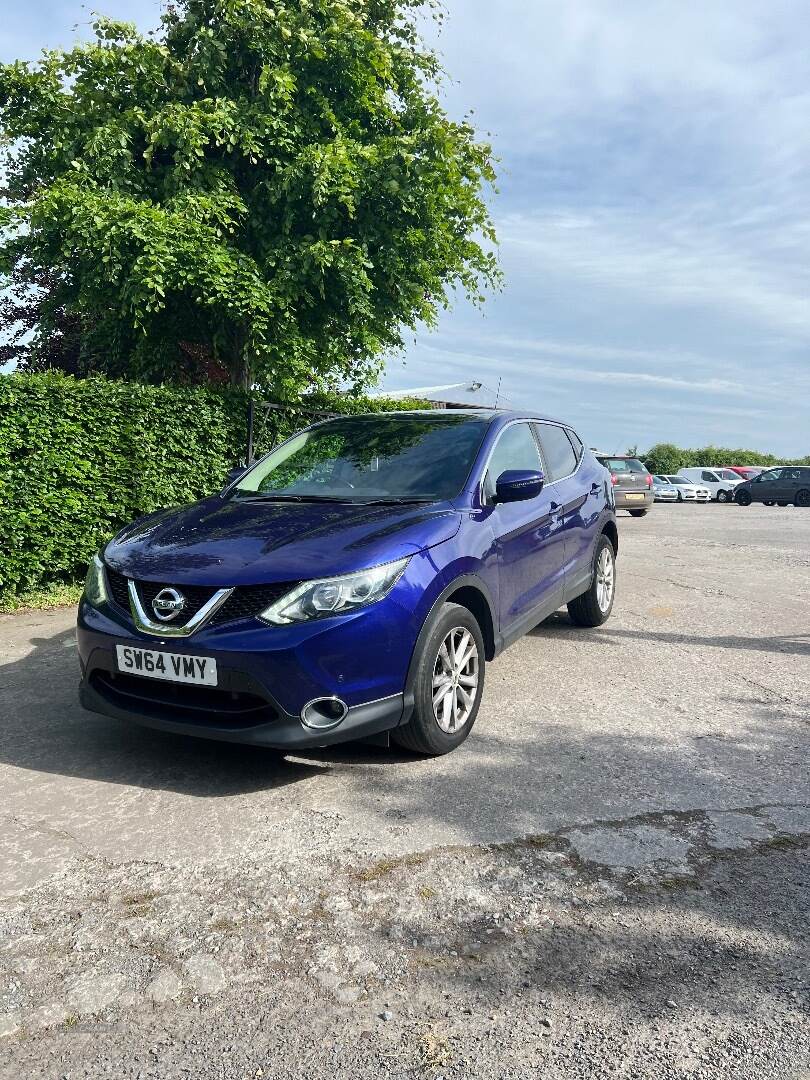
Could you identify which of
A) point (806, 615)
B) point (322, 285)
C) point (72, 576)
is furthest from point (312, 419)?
point (806, 615)

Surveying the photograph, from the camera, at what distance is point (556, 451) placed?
6031 millimetres

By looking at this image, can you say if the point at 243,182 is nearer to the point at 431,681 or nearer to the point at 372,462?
the point at 372,462

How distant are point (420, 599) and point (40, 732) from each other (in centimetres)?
221

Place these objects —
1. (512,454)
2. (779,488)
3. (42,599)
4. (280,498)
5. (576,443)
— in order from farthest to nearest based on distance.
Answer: (779,488), (42,599), (576,443), (512,454), (280,498)

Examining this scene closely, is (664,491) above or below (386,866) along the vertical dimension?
above

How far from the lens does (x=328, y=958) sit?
7.84 feet

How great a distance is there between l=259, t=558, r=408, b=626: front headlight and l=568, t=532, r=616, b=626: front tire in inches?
132

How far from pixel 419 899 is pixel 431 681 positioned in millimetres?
1148

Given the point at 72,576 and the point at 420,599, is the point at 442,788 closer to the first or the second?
the point at 420,599

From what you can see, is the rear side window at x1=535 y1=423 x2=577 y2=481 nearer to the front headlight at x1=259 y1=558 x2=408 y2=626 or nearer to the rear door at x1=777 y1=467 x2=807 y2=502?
the front headlight at x1=259 y1=558 x2=408 y2=626

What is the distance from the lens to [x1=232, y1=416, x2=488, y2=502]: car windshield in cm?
454

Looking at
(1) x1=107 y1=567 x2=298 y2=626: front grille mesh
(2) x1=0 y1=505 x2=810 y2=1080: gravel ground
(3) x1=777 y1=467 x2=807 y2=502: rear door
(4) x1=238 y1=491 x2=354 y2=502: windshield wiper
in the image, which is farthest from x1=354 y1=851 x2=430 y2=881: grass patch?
(3) x1=777 y1=467 x2=807 y2=502: rear door

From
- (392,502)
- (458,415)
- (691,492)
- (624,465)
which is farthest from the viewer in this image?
(691,492)

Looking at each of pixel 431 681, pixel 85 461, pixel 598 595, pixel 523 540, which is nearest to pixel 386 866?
pixel 431 681
